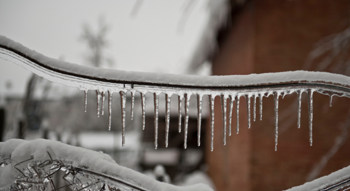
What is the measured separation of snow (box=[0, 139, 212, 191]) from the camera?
0.67 meters

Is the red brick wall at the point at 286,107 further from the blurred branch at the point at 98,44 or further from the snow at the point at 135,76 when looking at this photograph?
the blurred branch at the point at 98,44

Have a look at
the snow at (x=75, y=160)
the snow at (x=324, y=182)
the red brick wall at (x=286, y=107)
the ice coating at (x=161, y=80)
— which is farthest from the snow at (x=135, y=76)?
the red brick wall at (x=286, y=107)

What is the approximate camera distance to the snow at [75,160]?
67cm

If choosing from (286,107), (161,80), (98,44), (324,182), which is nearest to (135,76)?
(161,80)

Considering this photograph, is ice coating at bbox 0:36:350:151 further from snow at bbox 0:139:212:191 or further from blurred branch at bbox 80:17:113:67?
blurred branch at bbox 80:17:113:67

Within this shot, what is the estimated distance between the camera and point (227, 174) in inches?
211

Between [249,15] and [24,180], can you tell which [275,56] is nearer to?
[249,15]

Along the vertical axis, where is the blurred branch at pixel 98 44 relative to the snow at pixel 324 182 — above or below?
above

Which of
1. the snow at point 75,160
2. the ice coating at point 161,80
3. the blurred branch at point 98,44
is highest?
the blurred branch at point 98,44

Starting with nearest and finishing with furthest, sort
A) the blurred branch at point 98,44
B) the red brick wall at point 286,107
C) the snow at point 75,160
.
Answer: the snow at point 75,160
the red brick wall at point 286,107
the blurred branch at point 98,44

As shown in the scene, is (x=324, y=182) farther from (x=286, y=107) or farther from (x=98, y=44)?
(x=98, y=44)

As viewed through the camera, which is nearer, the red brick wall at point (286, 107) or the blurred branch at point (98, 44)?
the red brick wall at point (286, 107)

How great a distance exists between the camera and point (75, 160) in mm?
690

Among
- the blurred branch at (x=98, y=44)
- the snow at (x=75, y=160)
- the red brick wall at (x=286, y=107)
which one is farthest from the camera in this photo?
the blurred branch at (x=98, y=44)
